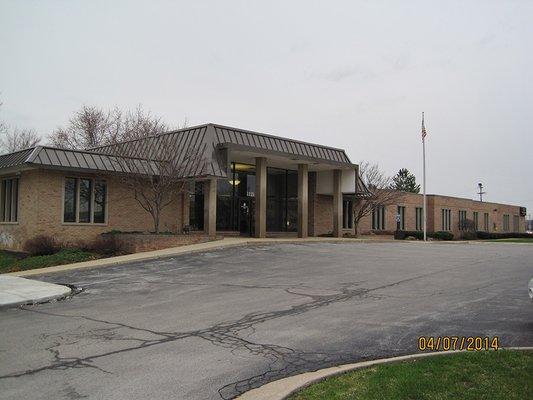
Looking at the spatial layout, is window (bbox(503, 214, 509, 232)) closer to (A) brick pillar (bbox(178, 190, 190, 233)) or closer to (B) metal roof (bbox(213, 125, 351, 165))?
(B) metal roof (bbox(213, 125, 351, 165))

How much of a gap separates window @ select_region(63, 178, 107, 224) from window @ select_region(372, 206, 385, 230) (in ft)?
81.3

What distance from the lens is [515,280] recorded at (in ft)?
45.4

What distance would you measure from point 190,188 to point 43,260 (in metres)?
9.66

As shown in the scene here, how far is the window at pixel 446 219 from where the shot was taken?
51312 millimetres

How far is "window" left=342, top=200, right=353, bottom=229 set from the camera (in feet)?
125

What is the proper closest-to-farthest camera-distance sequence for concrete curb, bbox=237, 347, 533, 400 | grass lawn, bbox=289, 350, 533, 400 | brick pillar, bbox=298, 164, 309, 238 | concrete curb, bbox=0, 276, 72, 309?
1. grass lawn, bbox=289, 350, 533, 400
2. concrete curb, bbox=237, 347, 533, 400
3. concrete curb, bbox=0, 276, 72, 309
4. brick pillar, bbox=298, 164, 309, 238

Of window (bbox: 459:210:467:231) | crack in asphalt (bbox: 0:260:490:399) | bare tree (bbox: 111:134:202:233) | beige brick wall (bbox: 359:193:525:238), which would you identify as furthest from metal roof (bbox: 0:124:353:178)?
window (bbox: 459:210:467:231)

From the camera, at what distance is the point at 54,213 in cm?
2384

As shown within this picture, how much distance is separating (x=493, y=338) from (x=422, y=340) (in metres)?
1.02

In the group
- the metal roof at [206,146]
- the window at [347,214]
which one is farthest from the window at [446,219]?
the metal roof at [206,146]

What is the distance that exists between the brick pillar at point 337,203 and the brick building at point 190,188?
0.06m

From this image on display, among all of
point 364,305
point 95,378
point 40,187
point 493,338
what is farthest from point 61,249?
point 493,338

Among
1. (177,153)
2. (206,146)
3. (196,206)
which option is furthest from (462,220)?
(177,153)

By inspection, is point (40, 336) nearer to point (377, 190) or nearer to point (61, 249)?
point (61, 249)
